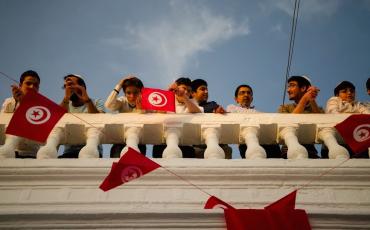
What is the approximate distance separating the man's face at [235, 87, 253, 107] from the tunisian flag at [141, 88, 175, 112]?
152cm

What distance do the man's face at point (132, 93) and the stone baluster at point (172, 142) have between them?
4.61 ft

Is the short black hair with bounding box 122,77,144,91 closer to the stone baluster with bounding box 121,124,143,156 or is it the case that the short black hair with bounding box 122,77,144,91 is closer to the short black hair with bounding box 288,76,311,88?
the stone baluster with bounding box 121,124,143,156

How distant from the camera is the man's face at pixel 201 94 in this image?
6734mm

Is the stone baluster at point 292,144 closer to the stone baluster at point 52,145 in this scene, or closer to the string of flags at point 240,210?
the string of flags at point 240,210

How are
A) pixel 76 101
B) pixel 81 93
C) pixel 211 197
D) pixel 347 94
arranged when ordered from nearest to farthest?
pixel 211 197, pixel 81 93, pixel 76 101, pixel 347 94

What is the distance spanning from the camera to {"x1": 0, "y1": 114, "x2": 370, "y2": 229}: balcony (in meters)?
3.92

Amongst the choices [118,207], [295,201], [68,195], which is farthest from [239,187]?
[68,195]

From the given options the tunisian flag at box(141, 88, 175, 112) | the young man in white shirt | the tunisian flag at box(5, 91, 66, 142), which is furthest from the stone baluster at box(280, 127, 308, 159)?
the tunisian flag at box(5, 91, 66, 142)

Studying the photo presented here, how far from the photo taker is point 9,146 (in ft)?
15.4

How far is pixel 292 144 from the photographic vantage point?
4766 millimetres

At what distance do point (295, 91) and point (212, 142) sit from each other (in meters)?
2.17

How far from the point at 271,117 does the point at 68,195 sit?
2200mm

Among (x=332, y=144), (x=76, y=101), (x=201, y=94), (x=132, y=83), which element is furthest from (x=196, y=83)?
(x=332, y=144)

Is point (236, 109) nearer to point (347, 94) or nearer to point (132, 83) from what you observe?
point (132, 83)
